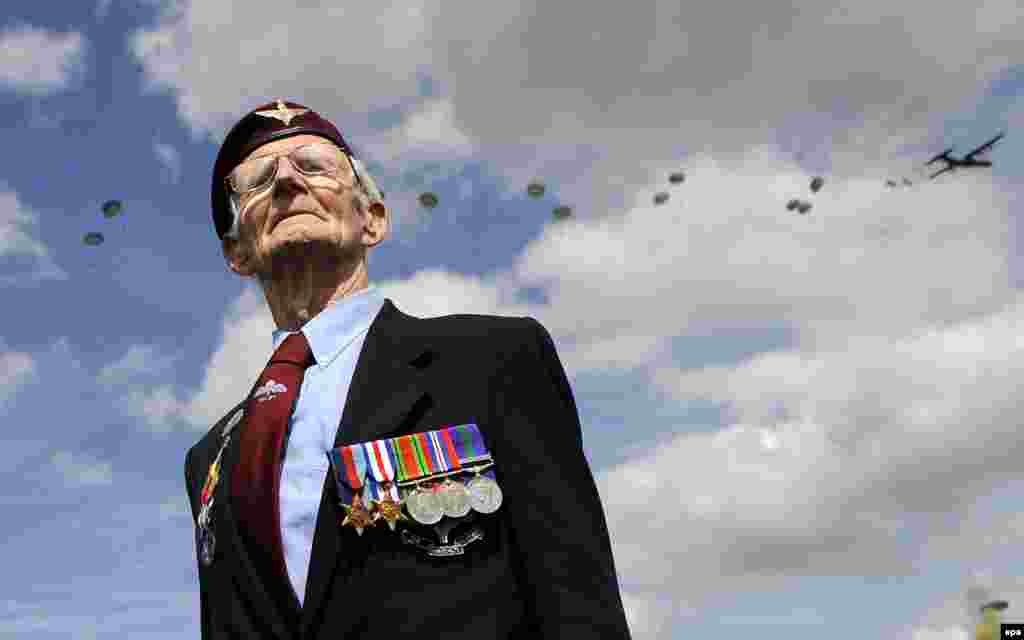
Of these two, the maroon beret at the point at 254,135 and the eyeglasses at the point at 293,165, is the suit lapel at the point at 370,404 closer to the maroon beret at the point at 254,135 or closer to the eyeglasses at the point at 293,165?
the eyeglasses at the point at 293,165

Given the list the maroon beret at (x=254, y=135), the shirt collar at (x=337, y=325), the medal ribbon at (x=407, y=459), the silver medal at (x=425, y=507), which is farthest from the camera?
the maroon beret at (x=254, y=135)

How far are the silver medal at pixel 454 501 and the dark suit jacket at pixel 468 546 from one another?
0.14 m

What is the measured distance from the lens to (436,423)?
485 cm

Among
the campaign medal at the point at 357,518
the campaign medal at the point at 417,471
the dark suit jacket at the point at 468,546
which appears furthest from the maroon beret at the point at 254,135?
the campaign medal at the point at 357,518

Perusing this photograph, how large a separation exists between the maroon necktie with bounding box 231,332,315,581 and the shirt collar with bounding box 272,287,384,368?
67mm

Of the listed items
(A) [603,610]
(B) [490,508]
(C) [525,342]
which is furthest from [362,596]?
(C) [525,342]

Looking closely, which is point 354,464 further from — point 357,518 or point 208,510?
point 208,510

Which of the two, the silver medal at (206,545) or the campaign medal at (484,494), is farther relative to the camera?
the silver medal at (206,545)

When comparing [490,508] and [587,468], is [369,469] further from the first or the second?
[587,468]

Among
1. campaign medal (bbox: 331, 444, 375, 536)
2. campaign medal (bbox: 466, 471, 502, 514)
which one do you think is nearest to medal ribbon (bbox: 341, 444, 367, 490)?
campaign medal (bbox: 331, 444, 375, 536)

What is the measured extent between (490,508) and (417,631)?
549 millimetres

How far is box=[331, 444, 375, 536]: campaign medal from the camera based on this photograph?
4.54m

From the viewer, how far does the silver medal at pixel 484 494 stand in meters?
4.60

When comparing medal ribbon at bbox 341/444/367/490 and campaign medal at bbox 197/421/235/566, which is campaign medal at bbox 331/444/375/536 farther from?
campaign medal at bbox 197/421/235/566
